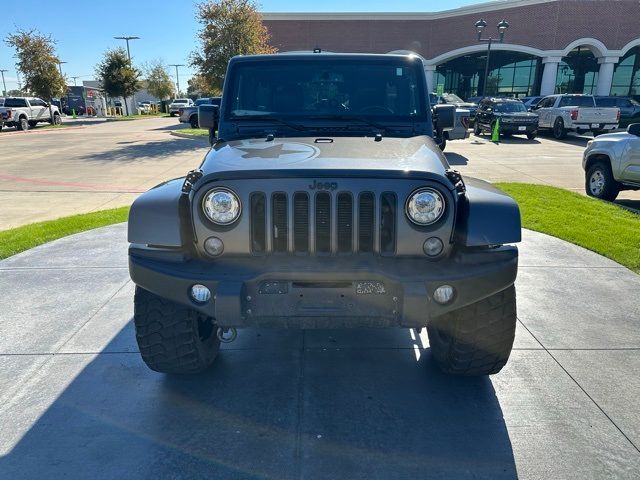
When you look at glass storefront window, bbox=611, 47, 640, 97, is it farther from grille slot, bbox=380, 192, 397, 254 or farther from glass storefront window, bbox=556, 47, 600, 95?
grille slot, bbox=380, 192, 397, 254

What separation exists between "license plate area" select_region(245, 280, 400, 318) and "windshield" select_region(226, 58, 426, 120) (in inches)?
64.5

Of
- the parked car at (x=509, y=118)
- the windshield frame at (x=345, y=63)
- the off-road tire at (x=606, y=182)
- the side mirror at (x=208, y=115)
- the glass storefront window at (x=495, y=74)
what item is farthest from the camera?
the glass storefront window at (x=495, y=74)

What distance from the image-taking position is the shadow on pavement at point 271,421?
2514 millimetres

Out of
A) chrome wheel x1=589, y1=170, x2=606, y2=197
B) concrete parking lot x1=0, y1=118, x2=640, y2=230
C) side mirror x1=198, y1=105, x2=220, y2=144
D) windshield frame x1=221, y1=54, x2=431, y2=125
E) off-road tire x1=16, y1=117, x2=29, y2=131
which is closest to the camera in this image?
windshield frame x1=221, y1=54, x2=431, y2=125

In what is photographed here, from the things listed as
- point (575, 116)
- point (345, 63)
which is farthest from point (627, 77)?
point (345, 63)

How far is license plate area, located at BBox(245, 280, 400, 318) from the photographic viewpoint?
260cm

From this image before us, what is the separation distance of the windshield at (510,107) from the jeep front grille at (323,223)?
787 inches

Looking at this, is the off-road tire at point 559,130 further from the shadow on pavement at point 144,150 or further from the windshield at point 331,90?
the windshield at point 331,90

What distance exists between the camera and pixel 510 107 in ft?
67.8

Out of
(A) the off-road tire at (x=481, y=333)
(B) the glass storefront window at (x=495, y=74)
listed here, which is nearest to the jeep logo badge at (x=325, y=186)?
(A) the off-road tire at (x=481, y=333)

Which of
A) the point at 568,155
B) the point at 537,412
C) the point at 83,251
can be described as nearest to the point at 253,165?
the point at 537,412

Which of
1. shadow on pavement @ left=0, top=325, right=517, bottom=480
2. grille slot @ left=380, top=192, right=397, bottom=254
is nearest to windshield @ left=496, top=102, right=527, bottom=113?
shadow on pavement @ left=0, top=325, right=517, bottom=480

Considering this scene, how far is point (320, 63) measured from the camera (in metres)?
3.95

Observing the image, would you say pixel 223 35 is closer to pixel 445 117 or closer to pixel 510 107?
pixel 510 107
